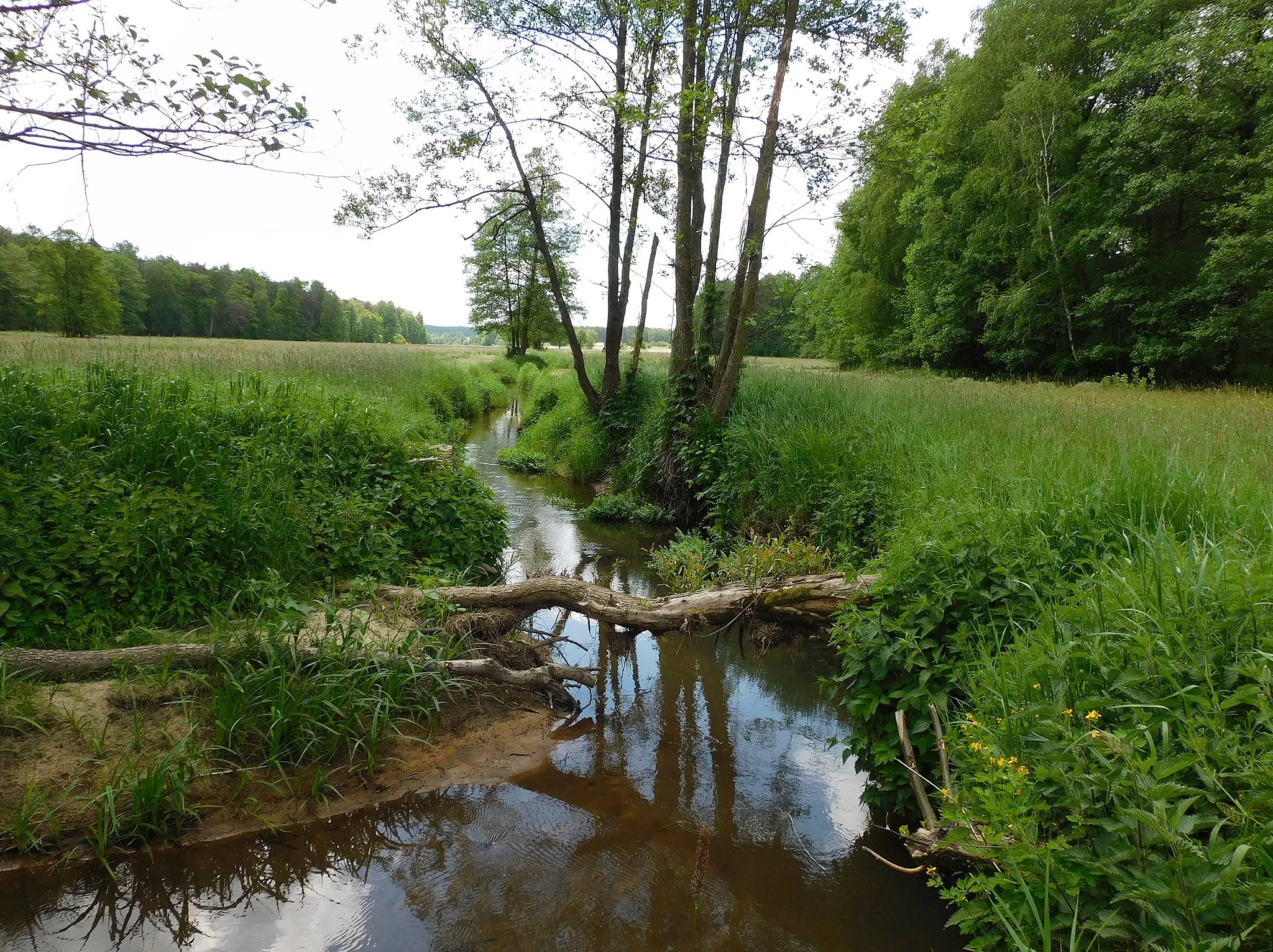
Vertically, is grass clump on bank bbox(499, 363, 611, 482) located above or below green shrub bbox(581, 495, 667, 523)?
above

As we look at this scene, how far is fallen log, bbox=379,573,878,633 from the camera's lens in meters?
4.22

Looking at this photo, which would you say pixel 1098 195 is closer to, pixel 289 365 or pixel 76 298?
pixel 289 365

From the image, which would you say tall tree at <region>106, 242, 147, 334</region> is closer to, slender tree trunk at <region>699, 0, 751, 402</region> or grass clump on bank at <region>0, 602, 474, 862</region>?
A: slender tree trunk at <region>699, 0, 751, 402</region>

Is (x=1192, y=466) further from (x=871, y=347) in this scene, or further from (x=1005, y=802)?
(x=871, y=347)

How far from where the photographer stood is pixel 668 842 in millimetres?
3234

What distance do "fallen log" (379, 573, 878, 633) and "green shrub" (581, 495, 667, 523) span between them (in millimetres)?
4659

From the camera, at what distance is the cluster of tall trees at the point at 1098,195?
50.0 ft

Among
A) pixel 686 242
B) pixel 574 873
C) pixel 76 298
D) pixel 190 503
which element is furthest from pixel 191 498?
pixel 76 298

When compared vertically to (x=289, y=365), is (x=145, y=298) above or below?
above

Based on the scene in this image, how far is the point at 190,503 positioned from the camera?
4.51 meters

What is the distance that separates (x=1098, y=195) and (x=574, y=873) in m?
23.3

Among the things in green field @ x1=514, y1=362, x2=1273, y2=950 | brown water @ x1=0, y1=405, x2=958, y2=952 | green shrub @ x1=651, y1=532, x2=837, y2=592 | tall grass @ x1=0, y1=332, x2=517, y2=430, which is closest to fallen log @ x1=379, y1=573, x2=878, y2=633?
green shrub @ x1=651, y1=532, x2=837, y2=592

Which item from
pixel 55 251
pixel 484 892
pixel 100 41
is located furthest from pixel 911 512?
pixel 55 251

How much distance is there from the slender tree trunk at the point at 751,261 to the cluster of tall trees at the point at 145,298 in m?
7.30
